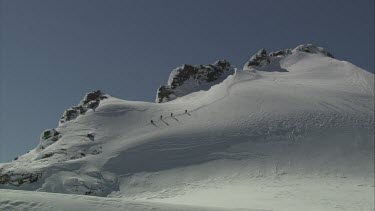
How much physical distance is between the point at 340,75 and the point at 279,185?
3413 centimetres

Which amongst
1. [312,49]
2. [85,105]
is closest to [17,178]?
[85,105]

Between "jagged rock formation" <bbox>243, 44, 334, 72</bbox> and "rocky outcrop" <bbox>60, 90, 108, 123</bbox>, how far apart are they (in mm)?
24159

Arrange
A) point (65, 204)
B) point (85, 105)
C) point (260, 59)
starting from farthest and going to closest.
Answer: point (260, 59)
point (85, 105)
point (65, 204)

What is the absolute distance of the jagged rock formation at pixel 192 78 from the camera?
2373 inches

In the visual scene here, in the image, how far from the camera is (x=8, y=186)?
33.1 meters

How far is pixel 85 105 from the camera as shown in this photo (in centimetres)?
5222

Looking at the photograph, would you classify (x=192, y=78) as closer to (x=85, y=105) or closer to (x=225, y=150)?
(x=85, y=105)

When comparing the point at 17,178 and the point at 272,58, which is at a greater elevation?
the point at 272,58

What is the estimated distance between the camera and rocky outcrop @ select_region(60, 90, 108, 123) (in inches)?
1988

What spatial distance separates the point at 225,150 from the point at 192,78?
28361mm

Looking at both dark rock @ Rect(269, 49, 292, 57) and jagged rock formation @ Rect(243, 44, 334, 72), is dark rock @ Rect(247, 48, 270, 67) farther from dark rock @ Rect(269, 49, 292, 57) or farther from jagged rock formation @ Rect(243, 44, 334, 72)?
dark rock @ Rect(269, 49, 292, 57)

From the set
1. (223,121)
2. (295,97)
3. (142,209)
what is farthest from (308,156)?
(142,209)

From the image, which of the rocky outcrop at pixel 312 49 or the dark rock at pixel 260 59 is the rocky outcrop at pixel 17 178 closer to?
the dark rock at pixel 260 59

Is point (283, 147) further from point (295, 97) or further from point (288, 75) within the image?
point (288, 75)
